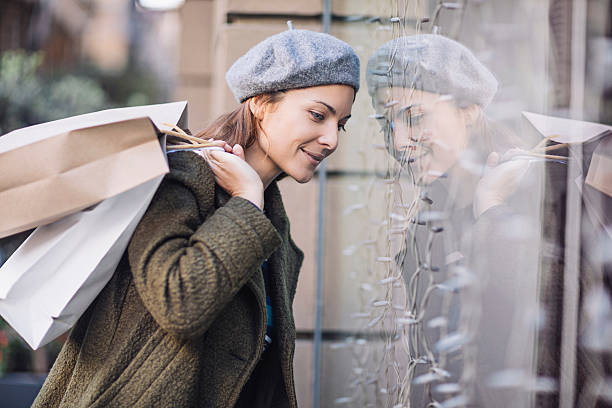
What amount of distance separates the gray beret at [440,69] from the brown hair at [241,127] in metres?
0.32

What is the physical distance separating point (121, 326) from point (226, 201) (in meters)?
0.35

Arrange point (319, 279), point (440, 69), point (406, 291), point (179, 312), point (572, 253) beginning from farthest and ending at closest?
point (319, 279) < point (406, 291) < point (179, 312) < point (440, 69) < point (572, 253)

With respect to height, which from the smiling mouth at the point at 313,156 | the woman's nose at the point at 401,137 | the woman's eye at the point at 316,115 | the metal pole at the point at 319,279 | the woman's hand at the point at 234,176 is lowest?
the metal pole at the point at 319,279

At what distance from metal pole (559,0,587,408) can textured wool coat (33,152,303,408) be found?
646mm

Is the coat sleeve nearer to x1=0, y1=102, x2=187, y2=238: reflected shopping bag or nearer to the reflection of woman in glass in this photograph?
x1=0, y1=102, x2=187, y2=238: reflected shopping bag

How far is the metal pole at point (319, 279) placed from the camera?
2695 millimetres

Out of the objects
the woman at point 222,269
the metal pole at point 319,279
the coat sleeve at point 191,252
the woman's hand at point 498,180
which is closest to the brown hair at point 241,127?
the woman at point 222,269

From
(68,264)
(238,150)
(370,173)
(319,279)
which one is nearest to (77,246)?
(68,264)

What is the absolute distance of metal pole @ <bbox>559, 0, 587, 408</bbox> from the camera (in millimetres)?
620

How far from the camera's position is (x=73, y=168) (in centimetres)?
113

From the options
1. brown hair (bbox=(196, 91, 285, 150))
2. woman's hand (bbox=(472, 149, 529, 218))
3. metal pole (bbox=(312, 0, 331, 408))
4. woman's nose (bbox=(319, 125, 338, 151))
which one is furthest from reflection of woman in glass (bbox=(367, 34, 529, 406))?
metal pole (bbox=(312, 0, 331, 408))

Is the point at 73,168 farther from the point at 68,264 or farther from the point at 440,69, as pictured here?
the point at 440,69

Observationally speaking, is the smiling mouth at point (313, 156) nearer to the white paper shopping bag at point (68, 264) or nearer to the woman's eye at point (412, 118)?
the woman's eye at point (412, 118)

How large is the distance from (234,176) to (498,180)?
2.18 feet
